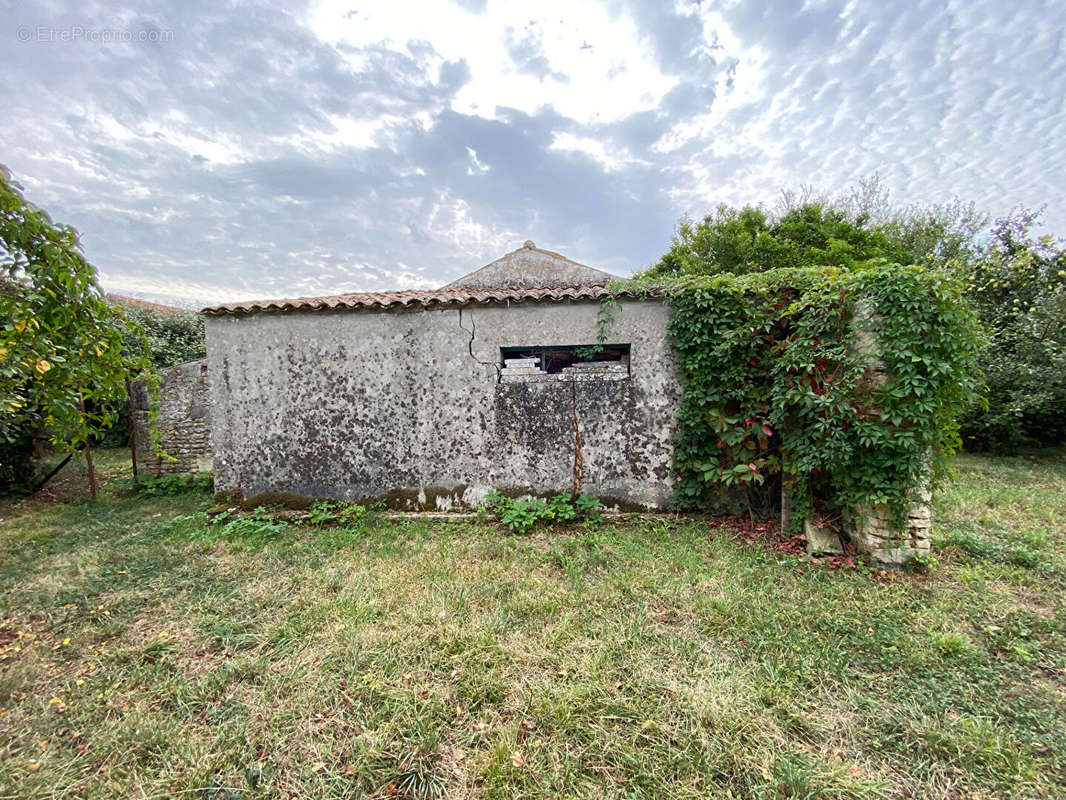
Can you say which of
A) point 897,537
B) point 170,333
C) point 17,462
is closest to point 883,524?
point 897,537

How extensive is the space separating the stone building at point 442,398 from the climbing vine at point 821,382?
440mm

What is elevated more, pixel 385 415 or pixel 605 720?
pixel 385 415

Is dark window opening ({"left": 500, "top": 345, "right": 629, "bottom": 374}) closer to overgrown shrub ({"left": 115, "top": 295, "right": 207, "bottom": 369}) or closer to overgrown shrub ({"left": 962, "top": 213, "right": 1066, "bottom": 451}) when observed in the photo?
overgrown shrub ({"left": 962, "top": 213, "right": 1066, "bottom": 451})

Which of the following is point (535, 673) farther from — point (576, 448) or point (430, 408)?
point (430, 408)

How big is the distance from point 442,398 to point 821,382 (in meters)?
4.40

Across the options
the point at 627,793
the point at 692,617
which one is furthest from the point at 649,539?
the point at 627,793

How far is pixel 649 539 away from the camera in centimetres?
475

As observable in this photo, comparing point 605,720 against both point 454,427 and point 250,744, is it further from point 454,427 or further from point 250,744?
point 454,427

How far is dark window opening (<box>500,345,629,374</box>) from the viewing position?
5.53m

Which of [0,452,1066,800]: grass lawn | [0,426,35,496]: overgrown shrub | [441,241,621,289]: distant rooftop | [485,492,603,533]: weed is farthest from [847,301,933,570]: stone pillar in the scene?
[0,426,35,496]: overgrown shrub

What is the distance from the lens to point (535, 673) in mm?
2705

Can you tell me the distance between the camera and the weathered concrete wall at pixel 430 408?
542 centimetres

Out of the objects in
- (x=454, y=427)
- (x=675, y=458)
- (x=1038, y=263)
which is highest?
(x=1038, y=263)

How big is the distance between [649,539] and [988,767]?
287 cm
